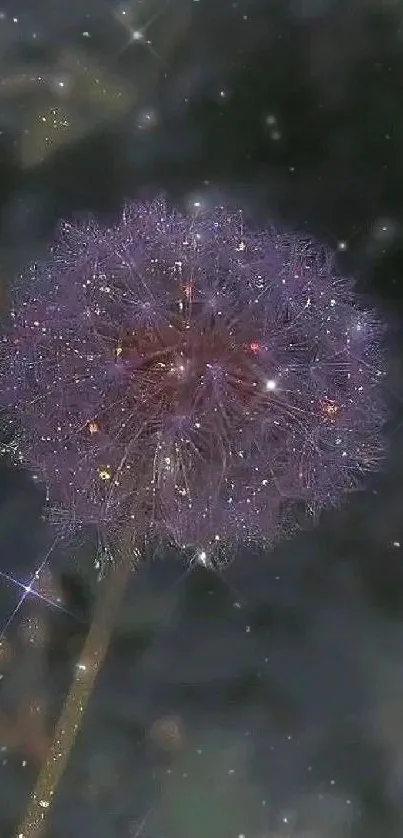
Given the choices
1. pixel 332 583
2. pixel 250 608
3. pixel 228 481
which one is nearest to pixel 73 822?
pixel 250 608

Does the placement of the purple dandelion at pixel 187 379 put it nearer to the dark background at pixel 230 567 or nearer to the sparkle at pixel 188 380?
the sparkle at pixel 188 380

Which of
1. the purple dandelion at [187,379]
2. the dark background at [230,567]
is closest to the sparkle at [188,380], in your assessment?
the purple dandelion at [187,379]

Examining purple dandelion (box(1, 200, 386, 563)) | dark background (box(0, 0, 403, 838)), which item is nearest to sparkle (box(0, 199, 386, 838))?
purple dandelion (box(1, 200, 386, 563))

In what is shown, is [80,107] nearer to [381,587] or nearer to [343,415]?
[343,415]

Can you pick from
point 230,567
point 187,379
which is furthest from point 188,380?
point 230,567

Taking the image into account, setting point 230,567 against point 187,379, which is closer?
point 187,379

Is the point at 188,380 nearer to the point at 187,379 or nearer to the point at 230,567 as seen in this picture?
the point at 187,379
